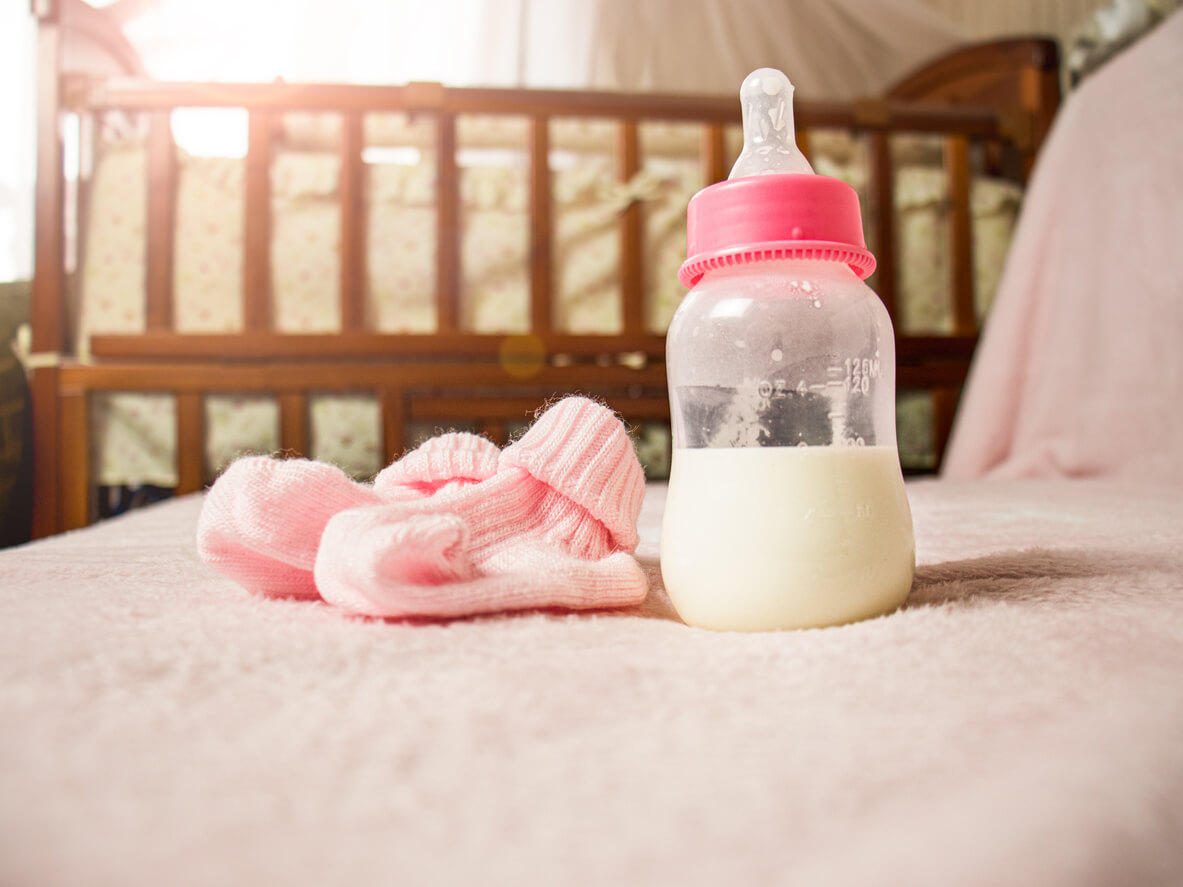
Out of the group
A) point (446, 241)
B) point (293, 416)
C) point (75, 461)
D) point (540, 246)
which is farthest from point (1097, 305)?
point (75, 461)

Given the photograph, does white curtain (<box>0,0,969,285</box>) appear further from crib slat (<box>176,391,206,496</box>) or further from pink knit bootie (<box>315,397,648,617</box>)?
pink knit bootie (<box>315,397,648,617</box>)

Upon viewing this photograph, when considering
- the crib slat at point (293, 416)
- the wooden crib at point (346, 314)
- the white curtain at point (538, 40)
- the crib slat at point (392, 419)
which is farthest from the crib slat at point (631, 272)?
the white curtain at point (538, 40)

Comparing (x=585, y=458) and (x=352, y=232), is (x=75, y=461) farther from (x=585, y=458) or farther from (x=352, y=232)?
(x=585, y=458)

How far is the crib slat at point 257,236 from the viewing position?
4.54 ft

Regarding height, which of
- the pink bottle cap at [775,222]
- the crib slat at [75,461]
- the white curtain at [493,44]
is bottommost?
the crib slat at [75,461]

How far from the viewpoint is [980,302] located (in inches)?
62.7

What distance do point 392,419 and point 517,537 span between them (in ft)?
3.40

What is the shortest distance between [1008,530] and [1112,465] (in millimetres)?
720

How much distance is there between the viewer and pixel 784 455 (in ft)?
1.12

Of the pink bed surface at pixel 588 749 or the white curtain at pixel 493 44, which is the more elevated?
the white curtain at pixel 493 44

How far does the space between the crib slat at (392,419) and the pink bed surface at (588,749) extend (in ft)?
3.40

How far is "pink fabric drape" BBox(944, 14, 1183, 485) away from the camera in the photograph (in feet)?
3.86

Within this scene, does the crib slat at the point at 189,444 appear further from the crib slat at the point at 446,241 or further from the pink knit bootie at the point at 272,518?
the pink knit bootie at the point at 272,518

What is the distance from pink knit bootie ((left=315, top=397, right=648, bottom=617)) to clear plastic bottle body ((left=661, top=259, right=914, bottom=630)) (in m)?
0.04
